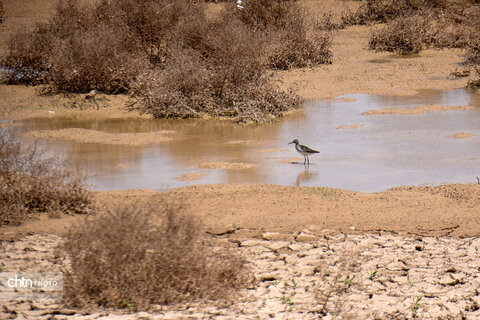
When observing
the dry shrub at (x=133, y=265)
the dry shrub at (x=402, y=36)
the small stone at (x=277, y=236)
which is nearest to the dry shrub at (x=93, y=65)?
the dry shrub at (x=402, y=36)

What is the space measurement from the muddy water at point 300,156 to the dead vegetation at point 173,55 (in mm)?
606

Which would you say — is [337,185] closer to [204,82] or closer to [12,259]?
[12,259]

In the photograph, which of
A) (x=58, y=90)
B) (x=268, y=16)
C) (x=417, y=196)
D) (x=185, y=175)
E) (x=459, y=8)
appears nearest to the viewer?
(x=417, y=196)

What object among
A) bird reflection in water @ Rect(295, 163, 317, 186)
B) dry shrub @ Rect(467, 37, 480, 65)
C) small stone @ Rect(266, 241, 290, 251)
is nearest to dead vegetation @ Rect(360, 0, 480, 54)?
dry shrub @ Rect(467, 37, 480, 65)

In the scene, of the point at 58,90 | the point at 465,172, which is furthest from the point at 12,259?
the point at 58,90

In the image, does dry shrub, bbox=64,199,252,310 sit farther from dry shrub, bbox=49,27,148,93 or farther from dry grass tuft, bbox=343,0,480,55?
dry grass tuft, bbox=343,0,480,55

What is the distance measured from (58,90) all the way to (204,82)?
140 inches

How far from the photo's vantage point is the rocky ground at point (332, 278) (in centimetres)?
503

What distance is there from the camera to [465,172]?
9070 millimetres

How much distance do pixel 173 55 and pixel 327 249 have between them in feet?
29.4

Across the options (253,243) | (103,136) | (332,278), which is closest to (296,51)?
(103,136)

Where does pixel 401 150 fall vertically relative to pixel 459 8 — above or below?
below

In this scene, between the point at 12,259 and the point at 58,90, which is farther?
the point at 58,90

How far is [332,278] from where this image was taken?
5.67 metres
